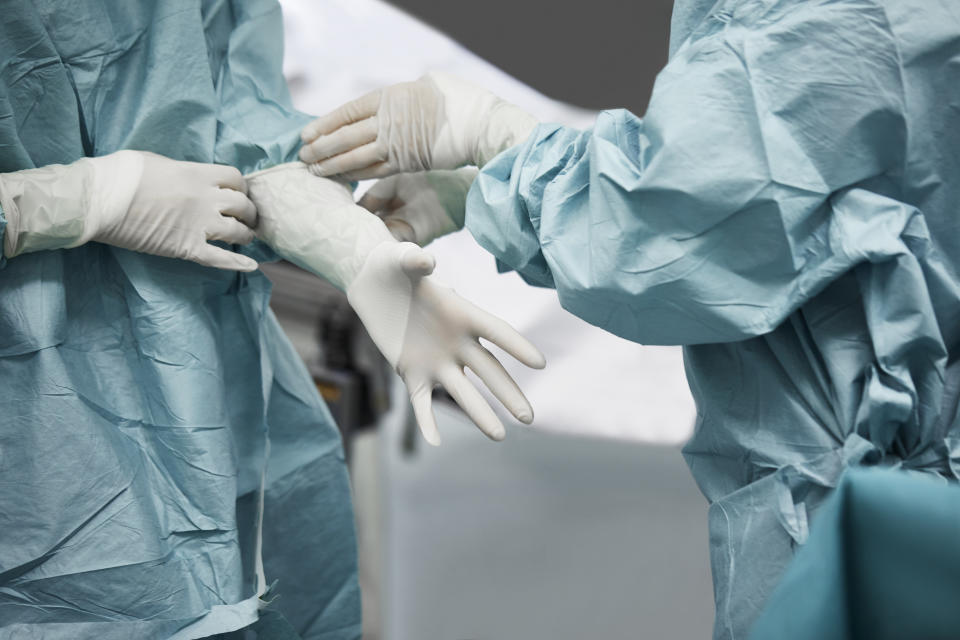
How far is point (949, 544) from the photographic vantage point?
21.4 inches

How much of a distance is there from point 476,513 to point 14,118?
4.64ft


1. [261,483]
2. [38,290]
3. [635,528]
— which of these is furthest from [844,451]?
[635,528]

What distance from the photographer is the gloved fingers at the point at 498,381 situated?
0.87 m

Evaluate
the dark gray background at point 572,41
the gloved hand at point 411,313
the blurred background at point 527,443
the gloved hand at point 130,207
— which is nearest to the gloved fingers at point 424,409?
the gloved hand at point 411,313

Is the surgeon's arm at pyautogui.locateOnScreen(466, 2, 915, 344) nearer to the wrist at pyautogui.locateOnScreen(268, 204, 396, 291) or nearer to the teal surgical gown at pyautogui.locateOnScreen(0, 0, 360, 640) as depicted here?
the wrist at pyautogui.locateOnScreen(268, 204, 396, 291)

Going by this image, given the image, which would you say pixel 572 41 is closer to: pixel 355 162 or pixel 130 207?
pixel 355 162

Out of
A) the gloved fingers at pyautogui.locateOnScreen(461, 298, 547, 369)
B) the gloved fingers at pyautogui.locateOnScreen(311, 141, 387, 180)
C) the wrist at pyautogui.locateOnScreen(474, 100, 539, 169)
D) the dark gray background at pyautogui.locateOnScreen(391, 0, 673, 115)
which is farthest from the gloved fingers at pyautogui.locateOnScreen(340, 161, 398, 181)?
the dark gray background at pyautogui.locateOnScreen(391, 0, 673, 115)

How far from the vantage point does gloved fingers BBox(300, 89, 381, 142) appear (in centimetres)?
102

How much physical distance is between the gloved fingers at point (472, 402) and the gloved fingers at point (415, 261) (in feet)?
0.35

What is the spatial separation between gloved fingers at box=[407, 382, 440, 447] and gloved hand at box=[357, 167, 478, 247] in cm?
25

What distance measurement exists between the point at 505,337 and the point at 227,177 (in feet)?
1.20

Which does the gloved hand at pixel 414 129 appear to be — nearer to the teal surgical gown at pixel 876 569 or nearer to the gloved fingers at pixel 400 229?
the gloved fingers at pixel 400 229

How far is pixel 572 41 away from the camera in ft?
5.44

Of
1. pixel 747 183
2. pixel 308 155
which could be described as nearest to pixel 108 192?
pixel 308 155
